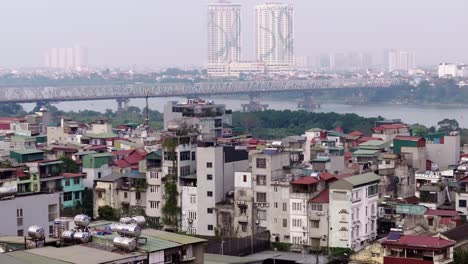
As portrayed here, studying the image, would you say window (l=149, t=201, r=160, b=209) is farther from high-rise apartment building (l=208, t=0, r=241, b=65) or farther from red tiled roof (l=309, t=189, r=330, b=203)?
high-rise apartment building (l=208, t=0, r=241, b=65)

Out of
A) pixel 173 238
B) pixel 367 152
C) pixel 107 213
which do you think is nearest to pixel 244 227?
pixel 107 213

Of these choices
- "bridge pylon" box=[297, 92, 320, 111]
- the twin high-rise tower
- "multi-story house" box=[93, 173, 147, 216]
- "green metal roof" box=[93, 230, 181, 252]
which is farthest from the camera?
the twin high-rise tower

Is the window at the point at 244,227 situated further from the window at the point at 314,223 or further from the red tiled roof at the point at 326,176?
the red tiled roof at the point at 326,176

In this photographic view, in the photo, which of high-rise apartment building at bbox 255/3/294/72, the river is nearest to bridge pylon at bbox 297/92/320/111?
the river

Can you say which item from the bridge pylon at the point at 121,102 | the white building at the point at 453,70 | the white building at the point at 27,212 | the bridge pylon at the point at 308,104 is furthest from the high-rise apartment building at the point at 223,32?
the white building at the point at 27,212

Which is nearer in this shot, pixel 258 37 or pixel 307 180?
pixel 307 180

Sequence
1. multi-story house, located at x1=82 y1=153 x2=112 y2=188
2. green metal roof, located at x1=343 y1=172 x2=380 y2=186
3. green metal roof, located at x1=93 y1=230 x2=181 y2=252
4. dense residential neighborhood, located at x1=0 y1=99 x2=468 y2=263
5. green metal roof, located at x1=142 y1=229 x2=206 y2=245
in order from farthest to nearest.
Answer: multi-story house, located at x1=82 y1=153 x2=112 y2=188
green metal roof, located at x1=343 y1=172 x2=380 y2=186
dense residential neighborhood, located at x1=0 y1=99 x2=468 y2=263
green metal roof, located at x1=142 y1=229 x2=206 y2=245
green metal roof, located at x1=93 y1=230 x2=181 y2=252

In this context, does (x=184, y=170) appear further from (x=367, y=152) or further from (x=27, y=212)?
(x=27, y=212)
